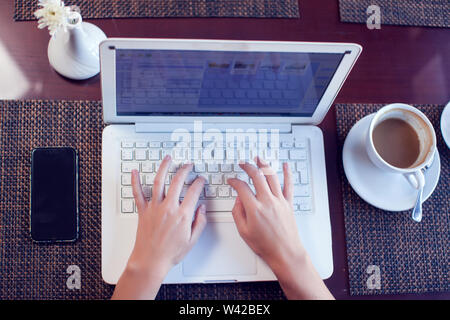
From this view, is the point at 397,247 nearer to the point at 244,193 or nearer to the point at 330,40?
the point at 244,193

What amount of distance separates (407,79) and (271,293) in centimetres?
47

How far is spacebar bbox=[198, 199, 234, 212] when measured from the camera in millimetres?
622

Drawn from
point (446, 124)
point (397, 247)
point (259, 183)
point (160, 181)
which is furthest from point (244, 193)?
point (446, 124)

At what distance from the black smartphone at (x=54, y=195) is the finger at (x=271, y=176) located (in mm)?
309

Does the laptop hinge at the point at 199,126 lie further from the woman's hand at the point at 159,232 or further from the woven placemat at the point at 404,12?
the woven placemat at the point at 404,12

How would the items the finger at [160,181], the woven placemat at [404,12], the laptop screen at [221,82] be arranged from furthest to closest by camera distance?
the woven placemat at [404,12] < the finger at [160,181] < the laptop screen at [221,82]

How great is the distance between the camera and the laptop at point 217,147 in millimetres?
559

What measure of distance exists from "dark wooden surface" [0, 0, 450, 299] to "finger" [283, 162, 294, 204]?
0.29 ft

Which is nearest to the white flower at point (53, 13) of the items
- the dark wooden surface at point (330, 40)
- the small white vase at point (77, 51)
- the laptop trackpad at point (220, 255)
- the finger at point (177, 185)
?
the small white vase at point (77, 51)

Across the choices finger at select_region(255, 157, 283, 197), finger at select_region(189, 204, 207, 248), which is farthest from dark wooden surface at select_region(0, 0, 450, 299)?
finger at select_region(189, 204, 207, 248)

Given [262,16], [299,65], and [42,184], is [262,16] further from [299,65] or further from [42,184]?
[42,184]
